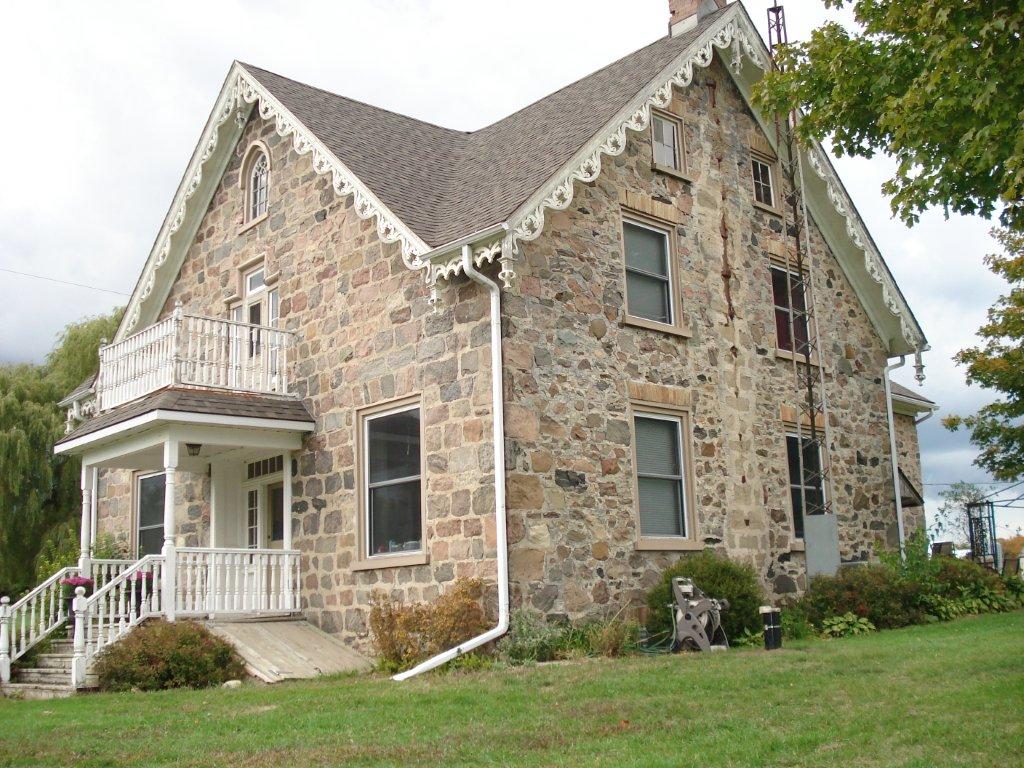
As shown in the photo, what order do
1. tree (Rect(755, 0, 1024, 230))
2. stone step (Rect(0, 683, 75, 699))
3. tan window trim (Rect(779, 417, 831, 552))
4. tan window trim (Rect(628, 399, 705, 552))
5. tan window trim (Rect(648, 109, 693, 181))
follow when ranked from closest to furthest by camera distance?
tree (Rect(755, 0, 1024, 230)) → stone step (Rect(0, 683, 75, 699)) → tan window trim (Rect(628, 399, 705, 552)) → tan window trim (Rect(648, 109, 693, 181)) → tan window trim (Rect(779, 417, 831, 552))

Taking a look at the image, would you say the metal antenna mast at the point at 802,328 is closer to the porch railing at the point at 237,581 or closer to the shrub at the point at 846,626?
the shrub at the point at 846,626

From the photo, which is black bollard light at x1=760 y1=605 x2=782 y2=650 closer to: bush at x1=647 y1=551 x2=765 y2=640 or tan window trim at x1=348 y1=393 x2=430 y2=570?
bush at x1=647 y1=551 x2=765 y2=640

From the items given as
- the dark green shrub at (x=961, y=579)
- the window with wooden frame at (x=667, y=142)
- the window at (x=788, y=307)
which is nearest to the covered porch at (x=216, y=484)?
the window with wooden frame at (x=667, y=142)

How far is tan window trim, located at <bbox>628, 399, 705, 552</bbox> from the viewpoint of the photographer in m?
13.9

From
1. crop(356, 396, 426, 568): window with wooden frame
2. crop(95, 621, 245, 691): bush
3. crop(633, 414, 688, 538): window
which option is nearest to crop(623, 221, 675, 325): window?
crop(633, 414, 688, 538): window

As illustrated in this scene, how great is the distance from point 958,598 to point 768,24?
9543mm

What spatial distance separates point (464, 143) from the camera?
755 inches

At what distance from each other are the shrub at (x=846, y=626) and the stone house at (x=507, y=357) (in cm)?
100

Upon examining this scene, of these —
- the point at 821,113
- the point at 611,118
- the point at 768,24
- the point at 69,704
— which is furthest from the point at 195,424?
the point at 768,24

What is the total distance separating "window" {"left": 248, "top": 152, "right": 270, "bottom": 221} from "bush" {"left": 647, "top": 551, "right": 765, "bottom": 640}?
9022mm

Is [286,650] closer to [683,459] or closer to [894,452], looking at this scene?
[683,459]

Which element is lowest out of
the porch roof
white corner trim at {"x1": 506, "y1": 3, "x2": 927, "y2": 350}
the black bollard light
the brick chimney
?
the black bollard light

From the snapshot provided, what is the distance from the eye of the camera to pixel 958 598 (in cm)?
1698

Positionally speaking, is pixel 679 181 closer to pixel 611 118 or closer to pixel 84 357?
pixel 611 118
